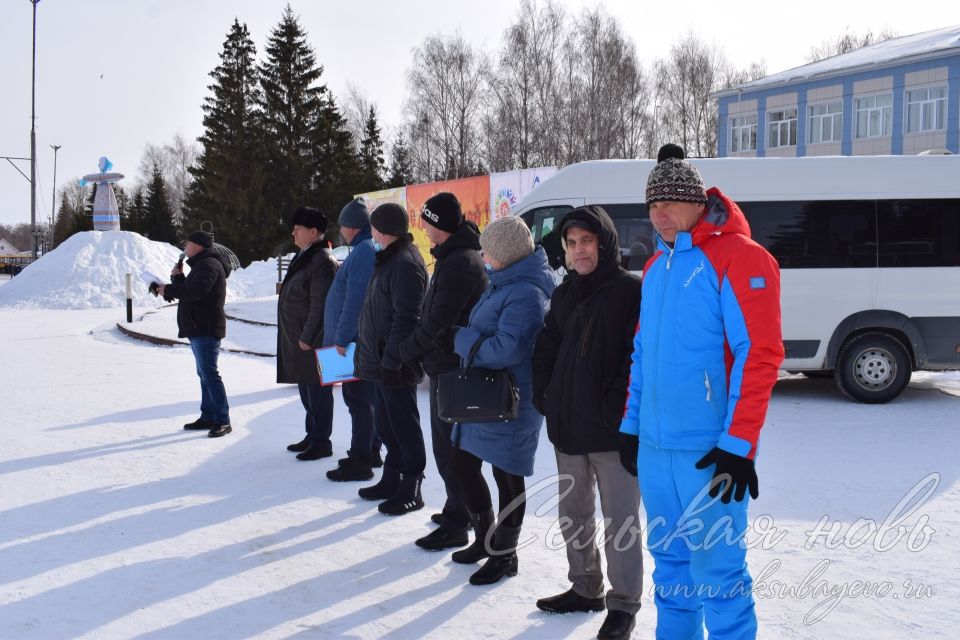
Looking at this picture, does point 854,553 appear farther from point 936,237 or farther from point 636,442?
point 936,237

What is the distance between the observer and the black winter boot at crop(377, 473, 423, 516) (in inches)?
217

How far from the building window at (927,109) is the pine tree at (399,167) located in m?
24.3

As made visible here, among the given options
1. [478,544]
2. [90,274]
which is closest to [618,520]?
[478,544]

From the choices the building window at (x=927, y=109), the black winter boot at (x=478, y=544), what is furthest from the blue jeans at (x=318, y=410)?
the building window at (x=927, y=109)

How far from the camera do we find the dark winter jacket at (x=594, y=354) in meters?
3.61

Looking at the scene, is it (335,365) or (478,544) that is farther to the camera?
(335,365)

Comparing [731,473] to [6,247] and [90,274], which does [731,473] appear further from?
[6,247]

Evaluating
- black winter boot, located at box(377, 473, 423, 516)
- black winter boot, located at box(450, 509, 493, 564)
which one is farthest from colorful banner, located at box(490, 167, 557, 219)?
black winter boot, located at box(450, 509, 493, 564)

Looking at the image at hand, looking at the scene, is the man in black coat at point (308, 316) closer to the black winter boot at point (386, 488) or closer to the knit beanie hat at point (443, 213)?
the black winter boot at point (386, 488)

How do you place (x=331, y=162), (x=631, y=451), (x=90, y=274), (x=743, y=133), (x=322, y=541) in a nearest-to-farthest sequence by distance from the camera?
1. (x=631, y=451)
2. (x=322, y=541)
3. (x=90, y=274)
4. (x=743, y=133)
5. (x=331, y=162)

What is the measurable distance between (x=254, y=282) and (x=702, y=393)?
31722 mm

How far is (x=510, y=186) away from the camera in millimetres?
15258

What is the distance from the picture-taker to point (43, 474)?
6520mm

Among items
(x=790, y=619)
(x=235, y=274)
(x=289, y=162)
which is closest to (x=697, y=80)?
(x=289, y=162)
